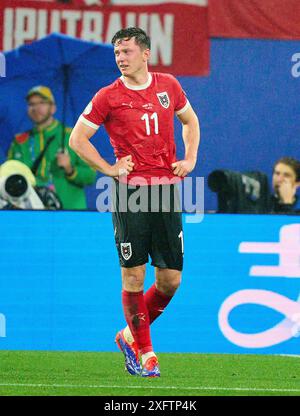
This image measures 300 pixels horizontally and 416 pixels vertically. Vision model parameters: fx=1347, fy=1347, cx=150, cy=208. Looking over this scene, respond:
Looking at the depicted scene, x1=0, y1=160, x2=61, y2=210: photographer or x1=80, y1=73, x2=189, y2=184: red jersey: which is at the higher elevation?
x1=80, y1=73, x2=189, y2=184: red jersey

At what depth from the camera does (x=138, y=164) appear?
777 centimetres

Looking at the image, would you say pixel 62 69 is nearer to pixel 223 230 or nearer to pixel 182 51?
pixel 182 51

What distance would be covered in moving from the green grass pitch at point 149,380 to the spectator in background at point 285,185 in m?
1.18

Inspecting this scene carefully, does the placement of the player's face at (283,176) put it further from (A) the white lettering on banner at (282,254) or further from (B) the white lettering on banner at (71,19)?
(B) the white lettering on banner at (71,19)

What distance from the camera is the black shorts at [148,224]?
7.70 meters

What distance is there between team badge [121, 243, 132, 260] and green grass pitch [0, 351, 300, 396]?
2.26 ft

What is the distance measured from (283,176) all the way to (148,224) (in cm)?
255

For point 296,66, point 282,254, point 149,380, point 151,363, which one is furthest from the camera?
point 296,66

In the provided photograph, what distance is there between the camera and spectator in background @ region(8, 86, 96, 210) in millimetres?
10039

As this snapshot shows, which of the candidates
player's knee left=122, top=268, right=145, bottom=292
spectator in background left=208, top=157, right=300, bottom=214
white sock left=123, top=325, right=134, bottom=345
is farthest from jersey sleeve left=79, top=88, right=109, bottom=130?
spectator in background left=208, top=157, right=300, bottom=214

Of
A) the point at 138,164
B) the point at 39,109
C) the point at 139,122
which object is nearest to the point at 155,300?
the point at 138,164

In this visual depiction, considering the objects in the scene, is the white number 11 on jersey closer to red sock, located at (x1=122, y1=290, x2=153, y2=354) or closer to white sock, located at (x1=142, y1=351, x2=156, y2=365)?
red sock, located at (x1=122, y1=290, x2=153, y2=354)

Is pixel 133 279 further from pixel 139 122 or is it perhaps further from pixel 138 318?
pixel 139 122

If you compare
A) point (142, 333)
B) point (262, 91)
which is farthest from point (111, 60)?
point (142, 333)
